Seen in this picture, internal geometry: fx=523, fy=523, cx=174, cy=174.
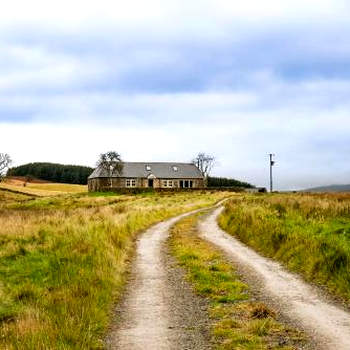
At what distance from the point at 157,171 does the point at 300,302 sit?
10684 cm

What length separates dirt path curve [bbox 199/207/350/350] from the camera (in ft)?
29.6

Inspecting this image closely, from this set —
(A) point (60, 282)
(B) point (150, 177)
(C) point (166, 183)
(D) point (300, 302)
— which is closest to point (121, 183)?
(B) point (150, 177)

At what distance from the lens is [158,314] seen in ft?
35.6

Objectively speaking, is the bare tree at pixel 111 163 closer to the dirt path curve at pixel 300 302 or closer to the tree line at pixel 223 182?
the tree line at pixel 223 182

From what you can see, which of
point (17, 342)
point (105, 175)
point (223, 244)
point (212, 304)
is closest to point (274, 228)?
point (223, 244)

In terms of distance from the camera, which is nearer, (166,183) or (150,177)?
(150,177)

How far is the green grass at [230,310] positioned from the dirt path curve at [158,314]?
0.34 meters

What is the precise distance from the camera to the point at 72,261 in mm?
16172

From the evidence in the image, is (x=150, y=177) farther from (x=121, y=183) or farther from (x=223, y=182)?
(x=223, y=182)

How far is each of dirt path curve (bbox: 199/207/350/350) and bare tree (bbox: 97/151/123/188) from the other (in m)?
92.9

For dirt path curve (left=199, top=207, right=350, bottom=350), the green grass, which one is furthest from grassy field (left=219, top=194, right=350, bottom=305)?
the green grass

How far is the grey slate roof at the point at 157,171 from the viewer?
11562 cm

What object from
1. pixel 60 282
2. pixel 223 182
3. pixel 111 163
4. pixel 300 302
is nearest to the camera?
pixel 300 302

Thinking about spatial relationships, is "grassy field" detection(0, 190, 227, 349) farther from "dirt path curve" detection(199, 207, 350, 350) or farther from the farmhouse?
the farmhouse
